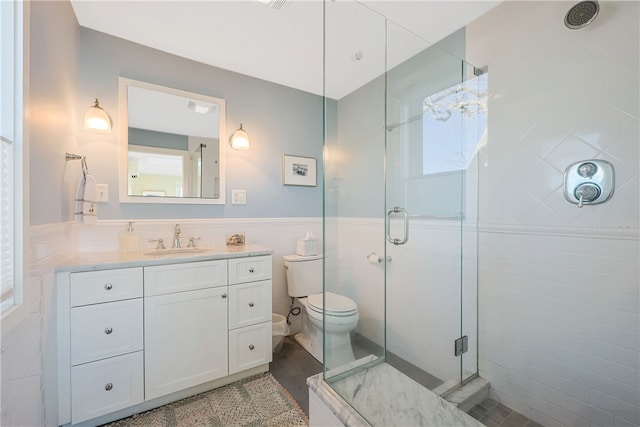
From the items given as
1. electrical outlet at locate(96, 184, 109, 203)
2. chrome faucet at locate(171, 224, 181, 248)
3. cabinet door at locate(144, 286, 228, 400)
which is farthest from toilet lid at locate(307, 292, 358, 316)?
electrical outlet at locate(96, 184, 109, 203)

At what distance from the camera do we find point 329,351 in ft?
4.41

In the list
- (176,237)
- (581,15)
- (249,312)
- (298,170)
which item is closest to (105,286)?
(176,237)

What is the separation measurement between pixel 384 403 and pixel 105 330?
57.0 inches

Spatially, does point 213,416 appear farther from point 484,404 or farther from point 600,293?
point 600,293

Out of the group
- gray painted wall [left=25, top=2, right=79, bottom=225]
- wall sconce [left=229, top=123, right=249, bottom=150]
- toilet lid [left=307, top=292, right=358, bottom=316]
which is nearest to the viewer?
gray painted wall [left=25, top=2, right=79, bottom=225]

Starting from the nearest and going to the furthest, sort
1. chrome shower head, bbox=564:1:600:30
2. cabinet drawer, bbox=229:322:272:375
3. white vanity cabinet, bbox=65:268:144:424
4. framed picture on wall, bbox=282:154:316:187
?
chrome shower head, bbox=564:1:600:30, white vanity cabinet, bbox=65:268:144:424, cabinet drawer, bbox=229:322:272:375, framed picture on wall, bbox=282:154:316:187

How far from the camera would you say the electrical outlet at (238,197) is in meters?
2.25

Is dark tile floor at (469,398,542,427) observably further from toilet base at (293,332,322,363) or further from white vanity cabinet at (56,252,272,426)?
white vanity cabinet at (56,252,272,426)

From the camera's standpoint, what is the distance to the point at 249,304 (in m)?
1.80

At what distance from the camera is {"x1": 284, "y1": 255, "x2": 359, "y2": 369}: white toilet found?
4.68ft

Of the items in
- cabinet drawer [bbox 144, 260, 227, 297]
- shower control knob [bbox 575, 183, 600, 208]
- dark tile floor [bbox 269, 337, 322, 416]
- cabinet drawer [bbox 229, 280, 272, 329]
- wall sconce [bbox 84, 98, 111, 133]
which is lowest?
dark tile floor [bbox 269, 337, 322, 416]

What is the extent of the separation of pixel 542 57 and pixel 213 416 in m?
2.67

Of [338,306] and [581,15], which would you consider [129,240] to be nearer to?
[338,306]

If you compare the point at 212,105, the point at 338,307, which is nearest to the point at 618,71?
the point at 338,307
